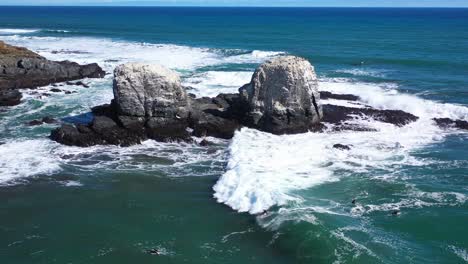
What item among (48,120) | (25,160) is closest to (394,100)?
(48,120)

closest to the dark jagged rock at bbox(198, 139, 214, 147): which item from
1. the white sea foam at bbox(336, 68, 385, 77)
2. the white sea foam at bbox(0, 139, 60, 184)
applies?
the white sea foam at bbox(0, 139, 60, 184)

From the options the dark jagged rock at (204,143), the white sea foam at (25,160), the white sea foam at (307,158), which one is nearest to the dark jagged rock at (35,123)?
the white sea foam at (25,160)

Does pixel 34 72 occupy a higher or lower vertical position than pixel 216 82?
higher

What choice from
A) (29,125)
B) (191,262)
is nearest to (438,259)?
(191,262)

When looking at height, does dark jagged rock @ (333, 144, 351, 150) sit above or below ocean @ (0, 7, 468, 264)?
above

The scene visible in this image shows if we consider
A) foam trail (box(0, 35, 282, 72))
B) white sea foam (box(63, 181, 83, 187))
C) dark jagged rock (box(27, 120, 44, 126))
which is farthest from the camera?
foam trail (box(0, 35, 282, 72))

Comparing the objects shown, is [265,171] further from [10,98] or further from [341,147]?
[10,98]

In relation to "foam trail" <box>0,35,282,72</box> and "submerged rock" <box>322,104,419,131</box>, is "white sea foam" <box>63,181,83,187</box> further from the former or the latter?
"foam trail" <box>0,35,282,72</box>
